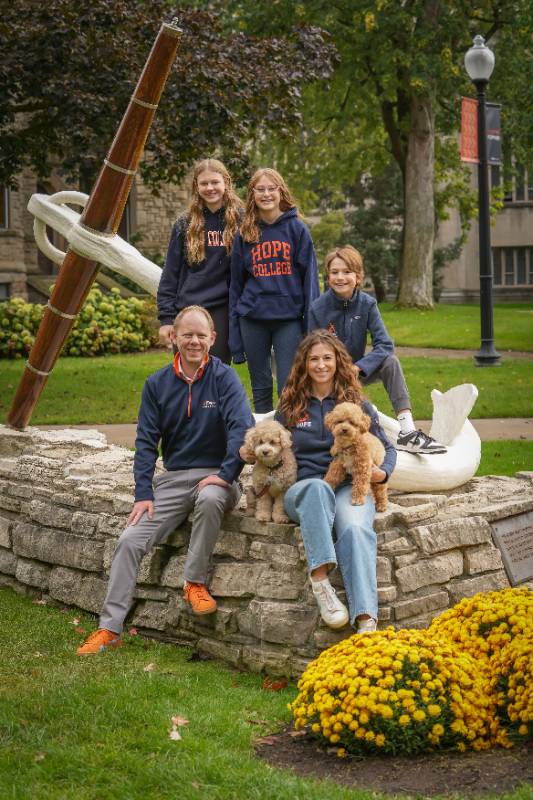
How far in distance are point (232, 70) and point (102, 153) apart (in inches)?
81.0

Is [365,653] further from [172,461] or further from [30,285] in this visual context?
[30,285]

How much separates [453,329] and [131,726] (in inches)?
656

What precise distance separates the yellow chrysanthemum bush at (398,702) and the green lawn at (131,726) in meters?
0.32

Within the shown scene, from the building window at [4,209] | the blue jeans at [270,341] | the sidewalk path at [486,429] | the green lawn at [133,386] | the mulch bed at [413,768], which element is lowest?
the mulch bed at [413,768]

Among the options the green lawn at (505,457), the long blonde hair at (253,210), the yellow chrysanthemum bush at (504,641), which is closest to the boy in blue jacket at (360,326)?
the long blonde hair at (253,210)

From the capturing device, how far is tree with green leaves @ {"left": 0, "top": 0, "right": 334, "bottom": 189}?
13359mm

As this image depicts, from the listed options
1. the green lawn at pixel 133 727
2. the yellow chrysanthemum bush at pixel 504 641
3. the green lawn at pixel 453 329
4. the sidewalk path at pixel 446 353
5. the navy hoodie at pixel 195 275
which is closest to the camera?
the green lawn at pixel 133 727

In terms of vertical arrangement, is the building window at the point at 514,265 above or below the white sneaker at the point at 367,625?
above

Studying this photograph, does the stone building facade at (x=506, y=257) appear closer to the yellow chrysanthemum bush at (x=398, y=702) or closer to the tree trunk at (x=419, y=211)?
the tree trunk at (x=419, y=211)

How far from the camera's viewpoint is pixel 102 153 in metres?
14.2

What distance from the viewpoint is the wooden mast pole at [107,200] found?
6453 millimetres

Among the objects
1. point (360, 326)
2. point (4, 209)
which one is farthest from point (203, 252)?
point (4, 209)

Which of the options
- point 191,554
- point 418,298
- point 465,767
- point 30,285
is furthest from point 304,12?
point 465,767

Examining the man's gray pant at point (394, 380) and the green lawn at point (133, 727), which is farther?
the man's gray pant at point (394, 380)
